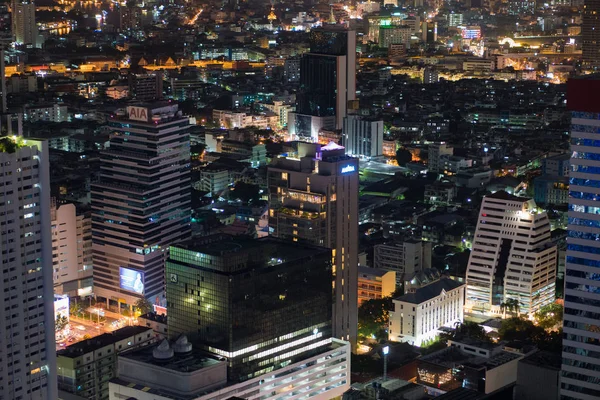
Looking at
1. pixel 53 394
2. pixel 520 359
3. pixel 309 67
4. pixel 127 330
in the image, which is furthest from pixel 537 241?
pixel 309 67

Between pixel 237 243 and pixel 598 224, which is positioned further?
pixel 237 243

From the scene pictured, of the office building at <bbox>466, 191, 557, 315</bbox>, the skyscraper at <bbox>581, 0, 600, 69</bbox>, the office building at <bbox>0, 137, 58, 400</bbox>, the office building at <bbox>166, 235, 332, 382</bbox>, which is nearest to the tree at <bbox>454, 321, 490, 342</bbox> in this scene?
the office building at <bbox>466, 191, 557, 315</bbox>

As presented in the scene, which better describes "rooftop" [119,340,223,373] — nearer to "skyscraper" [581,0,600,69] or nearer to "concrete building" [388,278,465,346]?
"concrete building" [388,278,465,346]

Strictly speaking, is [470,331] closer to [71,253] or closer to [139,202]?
[139,202]

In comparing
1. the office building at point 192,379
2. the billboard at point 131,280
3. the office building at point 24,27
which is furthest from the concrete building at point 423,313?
the office building at point 24,27

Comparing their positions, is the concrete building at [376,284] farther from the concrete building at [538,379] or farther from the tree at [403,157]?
the tree at [403,157]

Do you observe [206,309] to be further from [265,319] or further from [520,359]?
[520,359]
